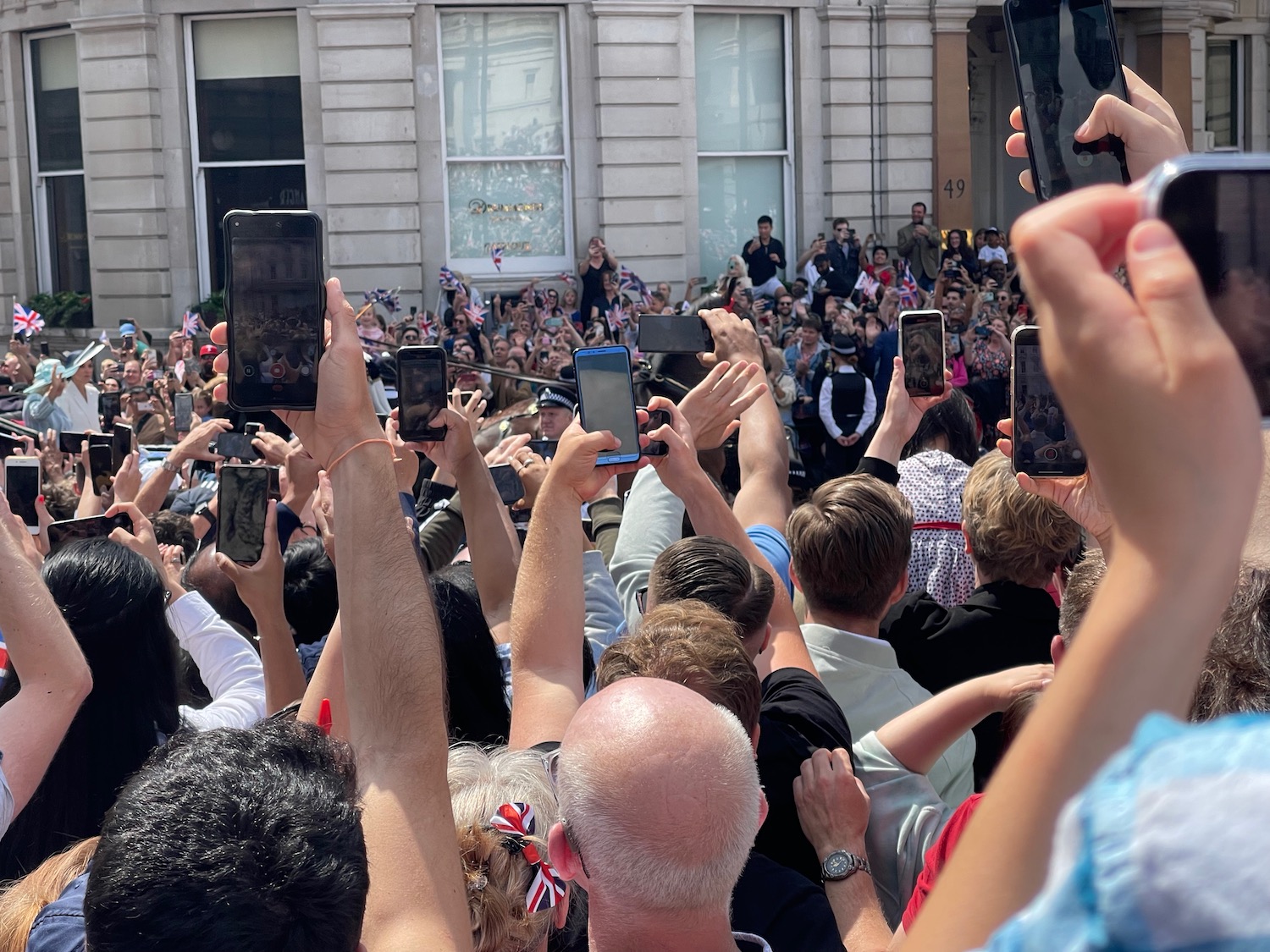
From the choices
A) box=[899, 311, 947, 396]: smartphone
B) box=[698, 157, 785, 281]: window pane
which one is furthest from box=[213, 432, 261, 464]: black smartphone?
box=[698, 157, 785, 281]: window pane

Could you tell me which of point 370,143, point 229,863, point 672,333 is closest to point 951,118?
point 370,143

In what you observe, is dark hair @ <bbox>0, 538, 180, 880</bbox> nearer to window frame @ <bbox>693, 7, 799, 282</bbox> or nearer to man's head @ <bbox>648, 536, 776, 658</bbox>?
man's head @ <bbox>648, 536, 776, 658</bbox>

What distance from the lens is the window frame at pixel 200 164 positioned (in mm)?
18828

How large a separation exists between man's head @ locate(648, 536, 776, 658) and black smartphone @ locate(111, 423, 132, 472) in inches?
129

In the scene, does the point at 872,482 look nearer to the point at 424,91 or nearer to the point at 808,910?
the point at 808,910

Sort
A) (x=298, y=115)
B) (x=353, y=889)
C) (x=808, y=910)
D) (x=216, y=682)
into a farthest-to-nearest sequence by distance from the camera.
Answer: (x=298, y=115) < (x=216, y=682) < (x=808, y=910) < (x=353, y=889)

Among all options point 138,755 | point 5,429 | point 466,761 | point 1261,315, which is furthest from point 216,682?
point 5,429

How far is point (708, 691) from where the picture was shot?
236 centimetres

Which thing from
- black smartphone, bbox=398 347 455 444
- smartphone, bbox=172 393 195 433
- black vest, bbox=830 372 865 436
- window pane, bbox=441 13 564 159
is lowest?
black vest, bbox=830 372 865 436

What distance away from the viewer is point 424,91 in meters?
18.2

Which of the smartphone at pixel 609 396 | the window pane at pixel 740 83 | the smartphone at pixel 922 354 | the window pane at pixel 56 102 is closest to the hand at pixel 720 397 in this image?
the smartphone at pixel 609 396

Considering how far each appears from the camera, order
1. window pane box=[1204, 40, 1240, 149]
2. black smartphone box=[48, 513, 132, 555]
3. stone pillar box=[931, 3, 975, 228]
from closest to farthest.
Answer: black smartphone box=[48, 513, 132, 555], stone pillar box=[931, 3, 975, 228], window pane box=[1204, 40, 1240, 149]

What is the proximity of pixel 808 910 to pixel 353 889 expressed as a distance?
834 millimetres

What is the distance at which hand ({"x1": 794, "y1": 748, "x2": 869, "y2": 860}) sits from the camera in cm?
238
